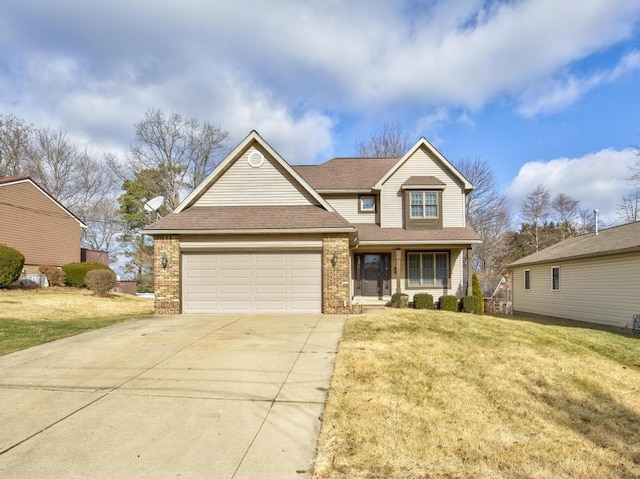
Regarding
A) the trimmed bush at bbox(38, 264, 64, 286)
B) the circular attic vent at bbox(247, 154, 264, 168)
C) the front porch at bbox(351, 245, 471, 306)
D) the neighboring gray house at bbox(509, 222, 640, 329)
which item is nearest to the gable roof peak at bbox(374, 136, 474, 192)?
the front porch at bbox(351, 245, 471, 306)

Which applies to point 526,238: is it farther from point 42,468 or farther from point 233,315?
point 42,468

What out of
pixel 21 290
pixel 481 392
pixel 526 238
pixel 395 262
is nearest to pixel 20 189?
pixel 21 290

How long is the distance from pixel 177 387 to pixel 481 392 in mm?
4294

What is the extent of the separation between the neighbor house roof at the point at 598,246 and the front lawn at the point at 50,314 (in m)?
16.5

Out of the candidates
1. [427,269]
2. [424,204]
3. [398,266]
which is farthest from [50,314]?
[424,204]

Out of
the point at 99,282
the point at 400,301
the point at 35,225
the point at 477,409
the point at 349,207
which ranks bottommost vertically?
the point at 477,409

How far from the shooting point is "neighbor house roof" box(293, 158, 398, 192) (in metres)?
19.0

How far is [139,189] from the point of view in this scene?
3528 centimetres

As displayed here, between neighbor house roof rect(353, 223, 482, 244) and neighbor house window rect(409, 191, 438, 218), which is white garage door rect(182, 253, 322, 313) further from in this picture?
neighbor house window rect(409, 191, 438, 218)

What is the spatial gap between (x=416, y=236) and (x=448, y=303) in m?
3.06

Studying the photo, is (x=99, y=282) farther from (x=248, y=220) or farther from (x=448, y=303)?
(x=448, y=303)

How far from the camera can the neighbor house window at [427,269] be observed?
17984mm

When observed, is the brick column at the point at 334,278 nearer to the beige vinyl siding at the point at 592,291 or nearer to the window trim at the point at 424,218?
the window trim at the point at 424,218

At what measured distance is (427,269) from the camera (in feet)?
59.4
